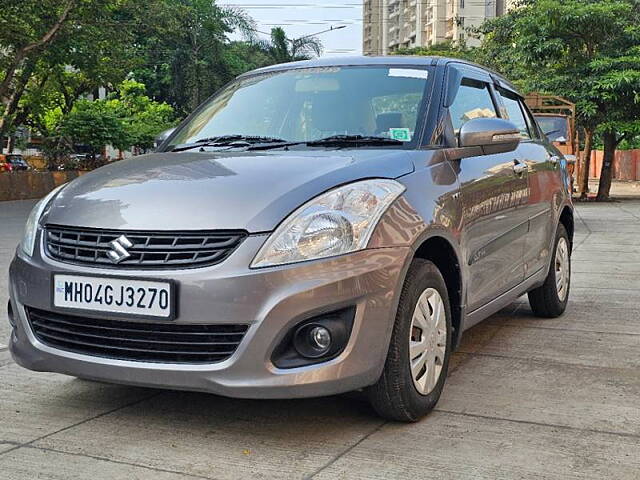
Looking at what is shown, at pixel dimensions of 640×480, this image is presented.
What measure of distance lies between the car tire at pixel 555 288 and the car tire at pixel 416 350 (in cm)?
218

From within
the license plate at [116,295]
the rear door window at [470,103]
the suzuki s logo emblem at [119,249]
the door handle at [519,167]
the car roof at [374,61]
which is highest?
the car roof at [374,61]

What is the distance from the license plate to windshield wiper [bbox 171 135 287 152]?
1.20m

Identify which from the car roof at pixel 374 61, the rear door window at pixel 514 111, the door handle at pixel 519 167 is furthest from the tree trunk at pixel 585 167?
the car roof at pixel 374 61

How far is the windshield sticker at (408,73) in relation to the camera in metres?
4.24

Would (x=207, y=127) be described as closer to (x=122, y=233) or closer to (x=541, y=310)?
(x=122, y=233)

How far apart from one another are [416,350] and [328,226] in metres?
0.69

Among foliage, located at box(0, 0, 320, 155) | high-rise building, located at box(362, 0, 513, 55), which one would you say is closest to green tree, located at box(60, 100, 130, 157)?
foliage, located at box(0, 0, 320, 155)

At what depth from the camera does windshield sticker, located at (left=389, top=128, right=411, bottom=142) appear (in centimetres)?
387

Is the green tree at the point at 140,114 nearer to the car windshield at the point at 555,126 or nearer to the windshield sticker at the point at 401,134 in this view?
the car windshield at the point at 555,126

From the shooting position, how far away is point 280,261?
2.99 m

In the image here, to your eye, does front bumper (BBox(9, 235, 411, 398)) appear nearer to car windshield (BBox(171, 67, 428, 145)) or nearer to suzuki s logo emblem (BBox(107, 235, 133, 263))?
suzuki s logo emblem (BBox(107, 235, 133, 263))

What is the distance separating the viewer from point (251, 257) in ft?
9.77

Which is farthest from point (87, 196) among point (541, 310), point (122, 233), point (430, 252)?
point (541, 310)

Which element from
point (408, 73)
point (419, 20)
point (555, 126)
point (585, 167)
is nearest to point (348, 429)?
point (408, 73)
